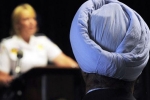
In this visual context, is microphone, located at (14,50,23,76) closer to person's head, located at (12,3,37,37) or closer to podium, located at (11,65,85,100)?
podium, located at (11,65,85,100)

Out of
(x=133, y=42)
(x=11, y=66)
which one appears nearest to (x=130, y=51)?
(x=133, y=42)

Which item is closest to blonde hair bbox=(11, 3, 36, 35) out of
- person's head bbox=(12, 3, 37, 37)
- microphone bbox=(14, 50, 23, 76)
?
person's head bbox=(12, 3, 37, 37)

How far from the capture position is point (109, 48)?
3.27 ft

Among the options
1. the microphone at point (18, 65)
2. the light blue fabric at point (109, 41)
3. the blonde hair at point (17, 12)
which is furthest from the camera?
the blonde hair at point (17, 12)

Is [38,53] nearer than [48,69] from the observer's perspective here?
No

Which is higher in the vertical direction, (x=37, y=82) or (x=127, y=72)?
(x=127, y=72)

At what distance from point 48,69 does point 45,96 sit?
172 millimetres

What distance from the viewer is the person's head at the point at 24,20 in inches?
118

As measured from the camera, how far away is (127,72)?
1004 mm

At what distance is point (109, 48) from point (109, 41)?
0.06ft

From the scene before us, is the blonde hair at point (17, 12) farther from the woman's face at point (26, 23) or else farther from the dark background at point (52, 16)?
the dark background at point (52, 16)

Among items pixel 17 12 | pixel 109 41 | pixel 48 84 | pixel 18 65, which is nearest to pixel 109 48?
pixel 109 41

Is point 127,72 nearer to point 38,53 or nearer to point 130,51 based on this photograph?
point 130,51

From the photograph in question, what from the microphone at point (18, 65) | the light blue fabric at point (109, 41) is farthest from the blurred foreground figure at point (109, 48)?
the microphone at point (18, 65)
